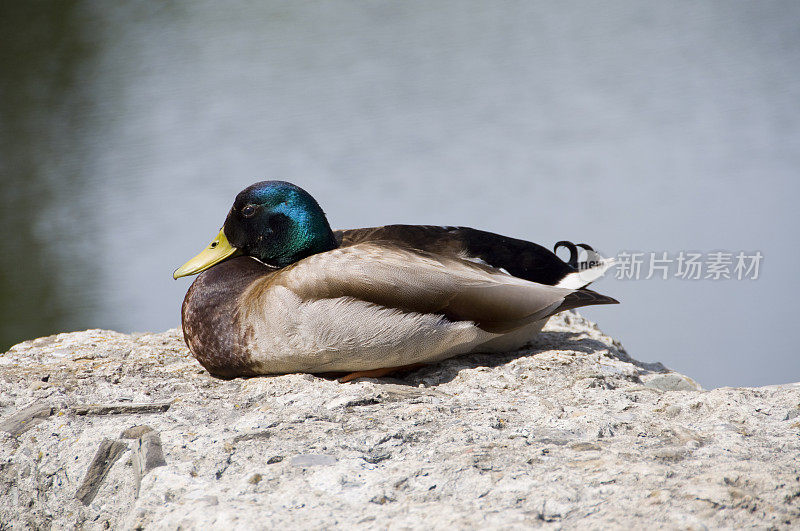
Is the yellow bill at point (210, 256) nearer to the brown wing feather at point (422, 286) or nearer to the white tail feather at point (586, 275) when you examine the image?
the brown wing feather at point (422, 286)

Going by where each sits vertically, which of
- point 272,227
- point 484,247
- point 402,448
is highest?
point 272,227

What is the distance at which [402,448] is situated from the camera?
7.64 feet

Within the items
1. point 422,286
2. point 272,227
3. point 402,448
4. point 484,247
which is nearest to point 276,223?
point 272,227

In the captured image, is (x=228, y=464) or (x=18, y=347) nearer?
(x=228, y=464)

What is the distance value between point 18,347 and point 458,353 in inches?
86.0

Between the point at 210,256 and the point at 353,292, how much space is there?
2.69ft

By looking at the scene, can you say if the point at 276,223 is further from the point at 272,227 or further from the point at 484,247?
the point at 484,247

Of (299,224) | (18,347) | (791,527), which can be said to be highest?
(299,224)

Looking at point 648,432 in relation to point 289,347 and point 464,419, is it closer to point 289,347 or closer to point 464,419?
point 464,419

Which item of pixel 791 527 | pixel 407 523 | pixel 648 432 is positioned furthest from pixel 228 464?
pixel 791 527

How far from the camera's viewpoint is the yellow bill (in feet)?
11.3

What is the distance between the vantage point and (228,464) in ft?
7.49

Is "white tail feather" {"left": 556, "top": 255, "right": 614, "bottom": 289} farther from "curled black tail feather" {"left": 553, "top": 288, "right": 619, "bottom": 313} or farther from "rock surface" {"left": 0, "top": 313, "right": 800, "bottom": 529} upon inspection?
"rock surface" {"left": 0, "top": 313, "right": 800, "bottom": 529}

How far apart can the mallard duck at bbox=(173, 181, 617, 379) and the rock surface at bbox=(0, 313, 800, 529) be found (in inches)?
5.2
